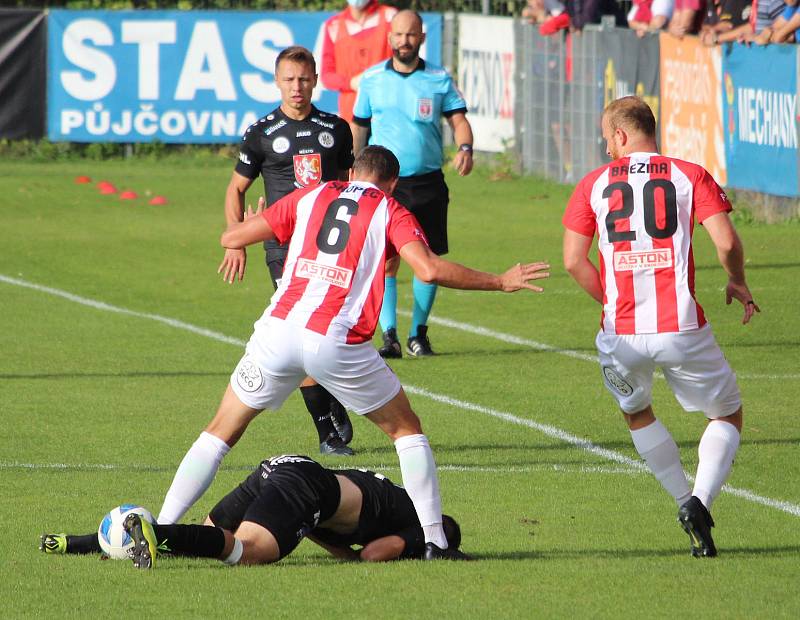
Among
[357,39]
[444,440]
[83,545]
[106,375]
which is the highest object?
[357,39]

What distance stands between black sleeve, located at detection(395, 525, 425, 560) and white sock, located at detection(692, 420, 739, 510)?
1.11 m

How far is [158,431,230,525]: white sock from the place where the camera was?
21.3ft

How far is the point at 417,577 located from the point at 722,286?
868 centimetres

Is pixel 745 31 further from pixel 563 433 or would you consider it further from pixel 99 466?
pixel 99 466

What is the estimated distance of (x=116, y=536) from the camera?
6.33 metres

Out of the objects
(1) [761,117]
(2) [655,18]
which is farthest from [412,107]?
(2) [655,18]

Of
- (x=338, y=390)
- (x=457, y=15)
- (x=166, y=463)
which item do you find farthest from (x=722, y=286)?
(x=457, y=15)

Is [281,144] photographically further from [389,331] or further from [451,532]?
[451,532]

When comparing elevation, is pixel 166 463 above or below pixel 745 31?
below

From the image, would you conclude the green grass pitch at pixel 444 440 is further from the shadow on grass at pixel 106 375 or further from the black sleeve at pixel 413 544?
the black sleeve at pixel 413 544

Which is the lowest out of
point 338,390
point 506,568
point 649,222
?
point 506,568

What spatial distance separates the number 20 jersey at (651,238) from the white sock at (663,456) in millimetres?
440

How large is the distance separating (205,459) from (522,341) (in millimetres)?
6007

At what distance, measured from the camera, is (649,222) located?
6.76 m
